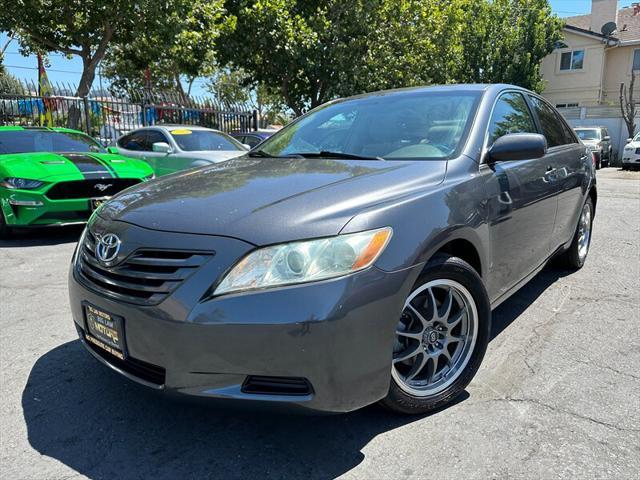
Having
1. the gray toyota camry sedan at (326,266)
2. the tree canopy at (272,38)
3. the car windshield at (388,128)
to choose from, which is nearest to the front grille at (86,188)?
the car windshield at (388,128)

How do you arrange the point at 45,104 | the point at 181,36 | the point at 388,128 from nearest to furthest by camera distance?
the point at 388,128 < the point at 181,36 < the point at 45,104

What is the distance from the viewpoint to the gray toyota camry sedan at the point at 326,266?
192 centimetres

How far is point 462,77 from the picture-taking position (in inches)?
1032

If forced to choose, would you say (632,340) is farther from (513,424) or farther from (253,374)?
(253,374)

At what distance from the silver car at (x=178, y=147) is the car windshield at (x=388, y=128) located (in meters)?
5.10

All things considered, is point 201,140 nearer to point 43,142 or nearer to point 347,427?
point 43,142

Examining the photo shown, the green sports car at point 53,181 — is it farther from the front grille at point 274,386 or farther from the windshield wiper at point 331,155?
the front grille at point 274,386

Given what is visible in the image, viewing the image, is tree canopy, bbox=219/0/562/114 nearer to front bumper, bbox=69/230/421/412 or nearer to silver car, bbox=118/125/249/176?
silver car, bbox=118/125/249/176

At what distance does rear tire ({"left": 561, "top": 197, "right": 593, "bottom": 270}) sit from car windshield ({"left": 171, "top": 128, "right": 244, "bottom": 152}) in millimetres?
6260

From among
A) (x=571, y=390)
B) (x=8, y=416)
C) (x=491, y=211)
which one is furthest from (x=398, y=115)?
(x=8, y=416)

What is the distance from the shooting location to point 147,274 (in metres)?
2.08

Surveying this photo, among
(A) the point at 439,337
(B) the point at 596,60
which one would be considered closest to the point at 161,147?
(A) the point at 439,337

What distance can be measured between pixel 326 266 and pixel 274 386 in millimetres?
504

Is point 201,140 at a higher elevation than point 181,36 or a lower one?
lower
